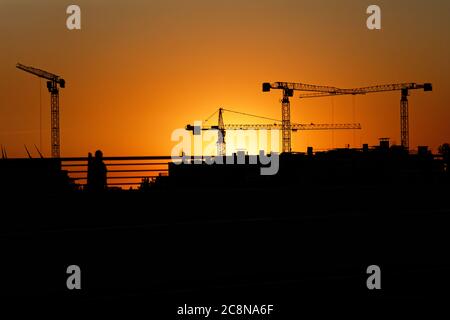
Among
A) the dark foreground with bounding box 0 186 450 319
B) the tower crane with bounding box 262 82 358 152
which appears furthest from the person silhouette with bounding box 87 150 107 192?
the tower crane with bounding box 262 82 358 152

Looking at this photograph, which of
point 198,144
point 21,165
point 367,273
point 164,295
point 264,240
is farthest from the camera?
point 198,144

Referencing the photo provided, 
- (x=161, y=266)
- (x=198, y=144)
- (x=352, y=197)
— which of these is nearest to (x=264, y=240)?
(x=161, y=266)

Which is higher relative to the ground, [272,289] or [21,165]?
[21,165]

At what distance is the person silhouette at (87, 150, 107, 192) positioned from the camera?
17.5 m

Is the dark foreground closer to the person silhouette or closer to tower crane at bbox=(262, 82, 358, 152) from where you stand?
the person silhouette

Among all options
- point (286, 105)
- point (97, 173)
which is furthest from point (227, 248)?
point (286, 105)

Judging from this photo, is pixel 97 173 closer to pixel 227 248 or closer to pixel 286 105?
pixel 227 248

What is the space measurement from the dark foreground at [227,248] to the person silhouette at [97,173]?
27 centimetres

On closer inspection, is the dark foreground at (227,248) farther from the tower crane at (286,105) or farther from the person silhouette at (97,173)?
the tower crane at (286,105)

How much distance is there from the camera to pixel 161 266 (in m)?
12.1

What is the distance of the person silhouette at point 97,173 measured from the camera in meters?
17.5

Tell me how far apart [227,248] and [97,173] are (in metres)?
4.98

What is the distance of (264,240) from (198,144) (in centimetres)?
17836
